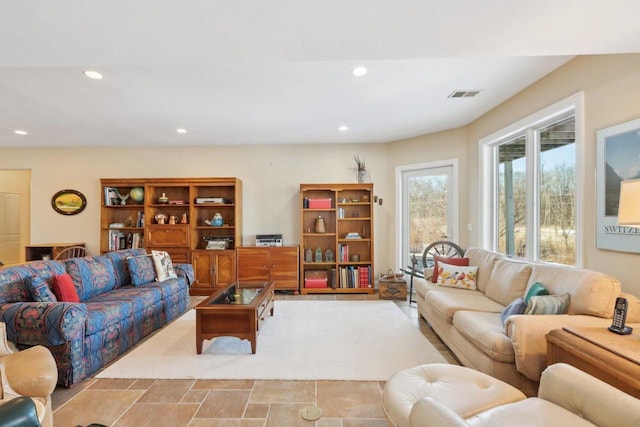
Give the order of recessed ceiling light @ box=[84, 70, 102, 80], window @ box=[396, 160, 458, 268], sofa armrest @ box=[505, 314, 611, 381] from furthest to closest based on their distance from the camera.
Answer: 1. window @ box=[396, 160, 458, 268]
2. recessed ceiling light @ box=[84, 70, 102, 80]
3. sofa armrest @ box=[505, 314, 611, 381]

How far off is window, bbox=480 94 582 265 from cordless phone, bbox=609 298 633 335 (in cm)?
91

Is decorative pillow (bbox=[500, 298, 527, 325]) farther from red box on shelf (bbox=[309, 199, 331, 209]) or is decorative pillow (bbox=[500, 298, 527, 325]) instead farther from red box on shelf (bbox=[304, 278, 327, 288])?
red box on shelf (bbox=[309, 199, 331, 209])

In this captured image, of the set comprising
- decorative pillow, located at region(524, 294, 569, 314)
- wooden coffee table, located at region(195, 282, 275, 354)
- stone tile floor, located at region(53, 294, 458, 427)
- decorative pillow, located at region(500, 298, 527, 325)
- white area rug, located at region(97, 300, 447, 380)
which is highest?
decorative pillow, located at region(524, 294, 569, 314)

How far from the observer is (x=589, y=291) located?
6.51 ft

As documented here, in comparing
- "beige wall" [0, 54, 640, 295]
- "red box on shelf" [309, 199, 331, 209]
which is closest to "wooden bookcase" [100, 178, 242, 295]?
"beige wall" [0, 54, 640, 295]

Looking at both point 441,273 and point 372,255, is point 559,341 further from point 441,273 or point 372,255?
point 372,255

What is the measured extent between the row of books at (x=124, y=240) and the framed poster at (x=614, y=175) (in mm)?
5959

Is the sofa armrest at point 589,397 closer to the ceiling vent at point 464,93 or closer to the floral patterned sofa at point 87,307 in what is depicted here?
the ceiling vent at point 464,93

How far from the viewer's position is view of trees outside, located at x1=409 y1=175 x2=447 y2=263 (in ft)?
15.4

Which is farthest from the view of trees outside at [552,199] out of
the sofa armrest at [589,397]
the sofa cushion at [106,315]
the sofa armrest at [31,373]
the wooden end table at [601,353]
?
the sofa cushion at [106,315]

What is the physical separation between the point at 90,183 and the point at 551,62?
6.86 meters

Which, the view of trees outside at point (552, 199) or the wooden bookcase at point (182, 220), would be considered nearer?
the view of trees outside at point (552, 199)

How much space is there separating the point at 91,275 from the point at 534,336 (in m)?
4.03

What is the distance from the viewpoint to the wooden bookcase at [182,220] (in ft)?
16.0
